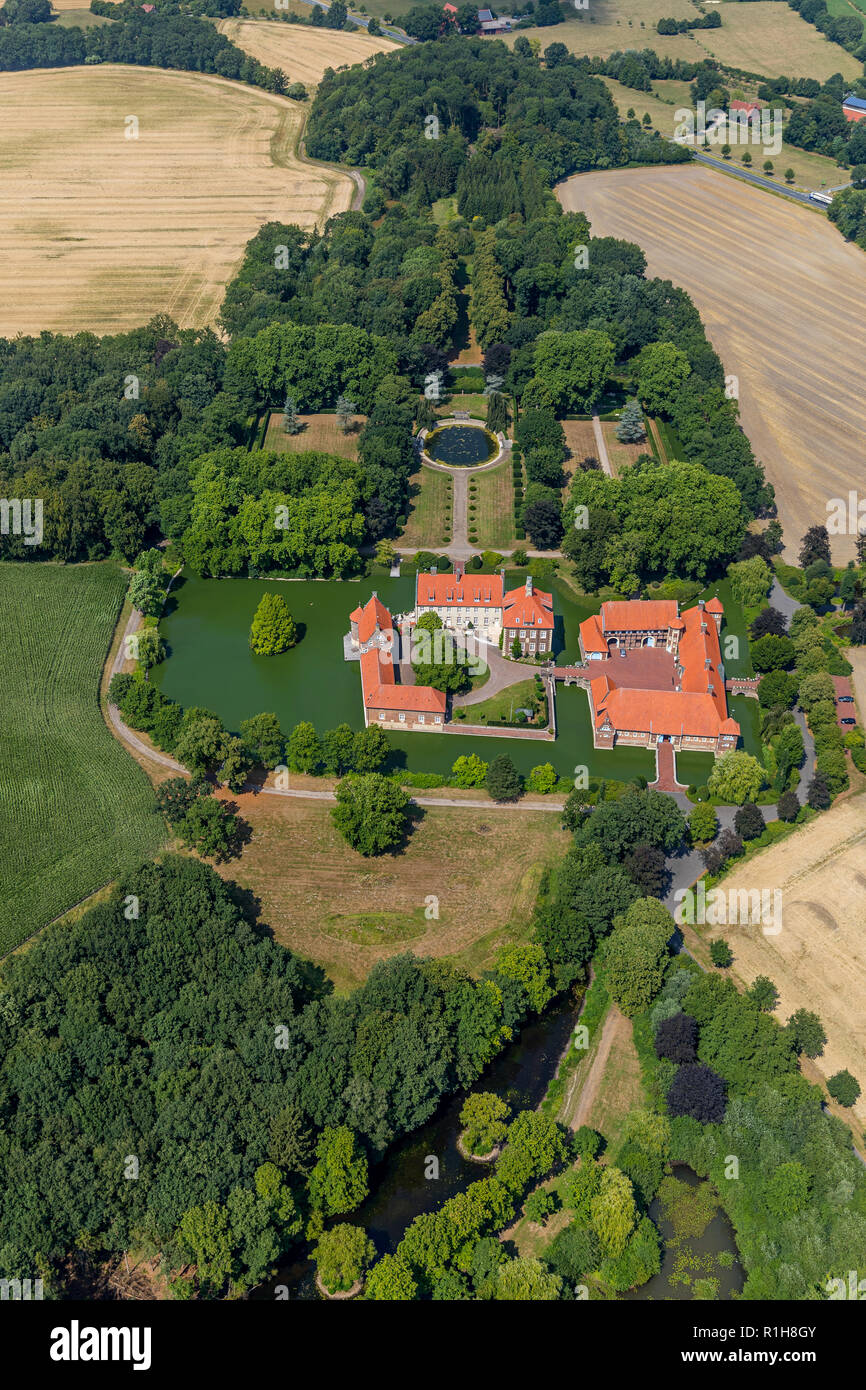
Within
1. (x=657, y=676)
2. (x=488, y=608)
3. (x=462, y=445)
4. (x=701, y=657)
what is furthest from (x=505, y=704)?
(x=462, y=445)

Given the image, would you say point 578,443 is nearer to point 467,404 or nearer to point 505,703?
point 467,404

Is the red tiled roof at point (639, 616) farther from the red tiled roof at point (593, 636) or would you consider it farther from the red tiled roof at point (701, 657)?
the red tiled roof at point (701, 657)

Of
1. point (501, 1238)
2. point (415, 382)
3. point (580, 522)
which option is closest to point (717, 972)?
point (501, 1238)

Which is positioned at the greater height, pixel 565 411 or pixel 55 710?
pixel 565 411

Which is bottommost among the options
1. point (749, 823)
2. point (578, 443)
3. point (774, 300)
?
point (749, 823)

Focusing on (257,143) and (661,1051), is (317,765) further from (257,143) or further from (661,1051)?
(257,143)

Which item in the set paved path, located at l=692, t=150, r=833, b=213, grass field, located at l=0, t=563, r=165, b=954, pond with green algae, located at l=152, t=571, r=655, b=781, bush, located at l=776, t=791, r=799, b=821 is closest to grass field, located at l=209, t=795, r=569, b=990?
pond with green algae, located at l=152, t=571, r=655, b=781

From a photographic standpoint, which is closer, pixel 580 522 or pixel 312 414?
pixel 580 522

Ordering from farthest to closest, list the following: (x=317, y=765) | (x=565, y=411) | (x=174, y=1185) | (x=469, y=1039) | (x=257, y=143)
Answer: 1. (x=257, y=143)
2. (x=565, y=411)
3. (x=317, y=765)
4. (x=469, y=1039)
5. (x=174, y=1185)
